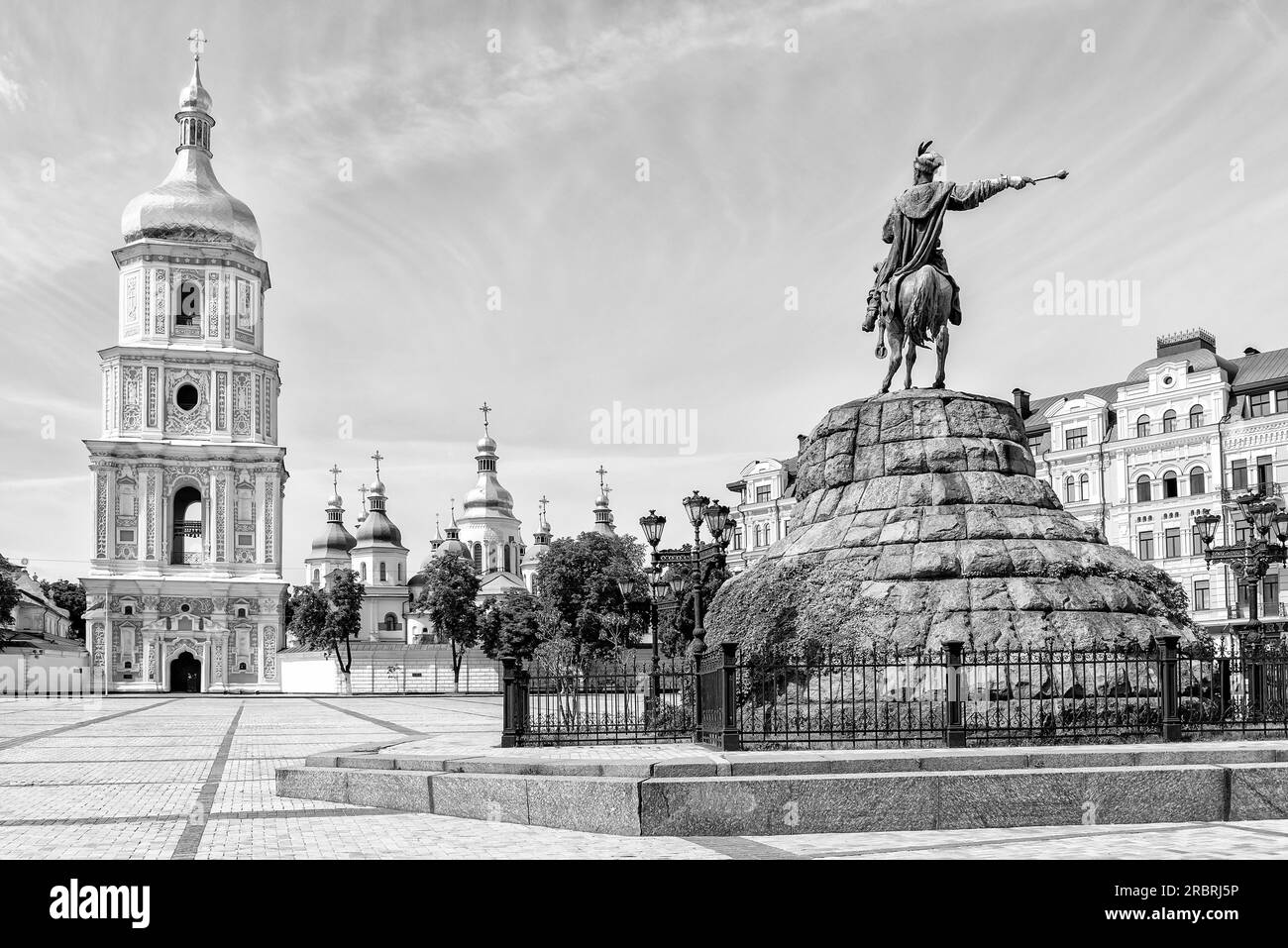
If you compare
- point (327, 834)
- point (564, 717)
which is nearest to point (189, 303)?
point (564, 717)

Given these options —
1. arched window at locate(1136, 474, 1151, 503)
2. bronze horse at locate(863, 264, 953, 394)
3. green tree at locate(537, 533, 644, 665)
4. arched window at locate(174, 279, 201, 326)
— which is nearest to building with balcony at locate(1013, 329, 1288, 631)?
arched window at locate(1136, 474, 1151, 503)

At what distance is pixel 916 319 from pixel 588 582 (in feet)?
180

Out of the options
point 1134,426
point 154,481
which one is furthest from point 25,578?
point 1134,426

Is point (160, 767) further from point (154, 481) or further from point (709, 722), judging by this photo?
point (154, 481)

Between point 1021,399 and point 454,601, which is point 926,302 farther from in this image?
point 454,601

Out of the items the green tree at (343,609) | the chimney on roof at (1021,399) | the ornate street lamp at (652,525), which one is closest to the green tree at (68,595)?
the green tree at (343,609)

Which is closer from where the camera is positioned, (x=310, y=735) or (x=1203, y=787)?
(x=1203, y=787)

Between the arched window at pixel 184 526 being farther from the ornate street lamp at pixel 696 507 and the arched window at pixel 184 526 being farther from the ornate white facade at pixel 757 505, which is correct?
the ornate street lamp at pixel 696 507

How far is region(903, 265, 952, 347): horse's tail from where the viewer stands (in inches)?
679

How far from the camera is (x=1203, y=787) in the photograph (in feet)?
37.9

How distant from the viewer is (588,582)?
7112 cm

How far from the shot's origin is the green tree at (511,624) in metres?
79.3

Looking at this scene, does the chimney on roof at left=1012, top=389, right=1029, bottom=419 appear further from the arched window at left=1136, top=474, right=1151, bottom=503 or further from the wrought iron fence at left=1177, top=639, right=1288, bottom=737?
the wrought iron fence at left=1177, top=639, right=1288, bottom=737
